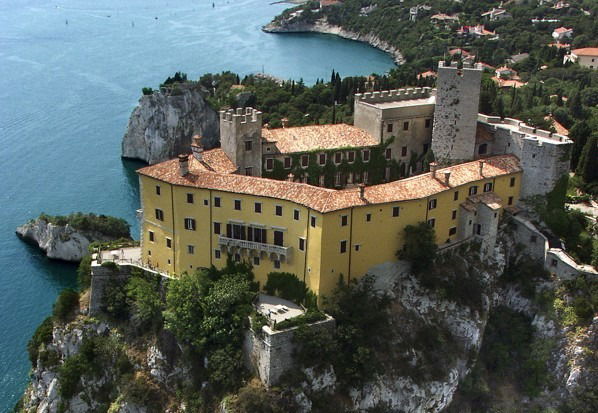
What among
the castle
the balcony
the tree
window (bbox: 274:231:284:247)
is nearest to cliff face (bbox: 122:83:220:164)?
the castle

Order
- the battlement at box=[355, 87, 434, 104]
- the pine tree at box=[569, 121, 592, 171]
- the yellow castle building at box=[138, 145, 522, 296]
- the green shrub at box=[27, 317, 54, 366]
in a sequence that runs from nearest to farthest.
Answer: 1. the yellow castle building at box=[138, 145, 522, 296]
2. the green shrub at box=[27, 317, 54, 366]
3. the battlement at box=[355, 87, 434, 104]
4. the pine tree at box=[569, 121, 592, 171]

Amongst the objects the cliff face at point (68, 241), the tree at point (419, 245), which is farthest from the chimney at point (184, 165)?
the cliff face at point (68, 241)

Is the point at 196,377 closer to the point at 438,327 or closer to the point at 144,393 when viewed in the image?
the point at 144,393

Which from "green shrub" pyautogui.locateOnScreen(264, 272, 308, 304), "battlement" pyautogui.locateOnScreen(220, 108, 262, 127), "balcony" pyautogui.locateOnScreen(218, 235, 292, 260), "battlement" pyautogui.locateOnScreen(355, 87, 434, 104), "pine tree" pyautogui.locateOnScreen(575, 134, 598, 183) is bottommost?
"green shrub" pyautogui.locateOnScreen(264, 272, 308, 304)

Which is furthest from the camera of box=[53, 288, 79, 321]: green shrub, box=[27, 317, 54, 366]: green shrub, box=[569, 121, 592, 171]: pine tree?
box=[569, 121, 592, 171]: pine tree

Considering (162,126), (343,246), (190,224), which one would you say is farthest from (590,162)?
(162,126)

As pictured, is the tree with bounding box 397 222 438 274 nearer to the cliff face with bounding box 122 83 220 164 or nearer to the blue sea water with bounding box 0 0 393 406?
the blue sea water with bounding box 0 0 393 406
